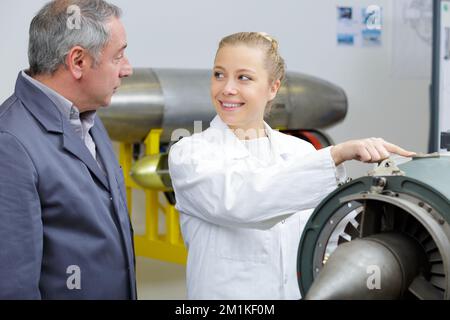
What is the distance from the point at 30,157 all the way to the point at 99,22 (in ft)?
0.83

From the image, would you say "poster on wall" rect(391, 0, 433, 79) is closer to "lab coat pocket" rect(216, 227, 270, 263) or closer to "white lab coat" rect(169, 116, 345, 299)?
"white lab coat" rect(169, 116, 345, 299)

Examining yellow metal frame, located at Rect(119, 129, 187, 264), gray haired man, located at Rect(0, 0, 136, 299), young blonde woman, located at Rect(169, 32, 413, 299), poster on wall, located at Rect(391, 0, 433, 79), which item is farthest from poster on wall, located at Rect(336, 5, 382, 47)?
gray haired man, located at Rect(0, 0, 136, 299)

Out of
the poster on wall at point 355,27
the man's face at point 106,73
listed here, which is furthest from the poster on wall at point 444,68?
the man's face at point 106,73

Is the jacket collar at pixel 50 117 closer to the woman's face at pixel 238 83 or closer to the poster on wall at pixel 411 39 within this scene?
the woman's face at pixel 238 83

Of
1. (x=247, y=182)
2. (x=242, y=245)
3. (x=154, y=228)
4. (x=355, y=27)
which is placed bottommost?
(x=154, y=228)

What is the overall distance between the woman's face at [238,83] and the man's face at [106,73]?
0.18m

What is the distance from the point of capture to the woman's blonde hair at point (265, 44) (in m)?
1.29

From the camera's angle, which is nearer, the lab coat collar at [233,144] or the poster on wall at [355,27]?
the lab coat collar at [233,144]

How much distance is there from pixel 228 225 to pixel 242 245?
0.08 metres

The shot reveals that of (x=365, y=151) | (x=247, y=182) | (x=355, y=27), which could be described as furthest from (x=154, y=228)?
(x=365, y=151)

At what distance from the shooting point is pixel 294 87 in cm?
285

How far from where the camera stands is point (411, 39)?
3.67 m

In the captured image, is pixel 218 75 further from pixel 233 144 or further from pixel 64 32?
pixel 64 32

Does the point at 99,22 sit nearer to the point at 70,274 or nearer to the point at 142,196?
the point at 70,274
